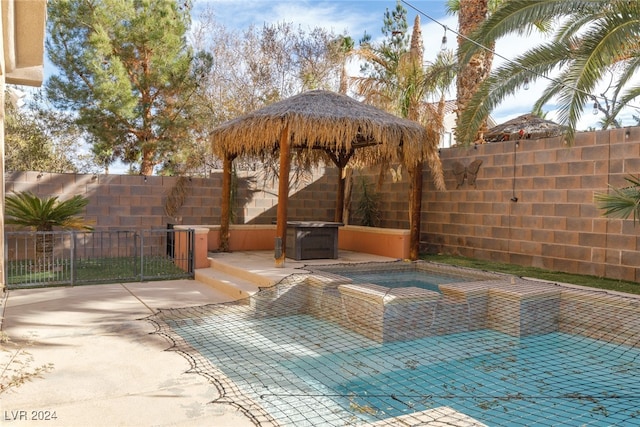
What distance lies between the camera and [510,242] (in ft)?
30.1

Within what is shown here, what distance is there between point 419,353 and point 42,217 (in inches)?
265

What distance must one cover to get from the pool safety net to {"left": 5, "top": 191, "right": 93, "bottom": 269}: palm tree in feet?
12.2

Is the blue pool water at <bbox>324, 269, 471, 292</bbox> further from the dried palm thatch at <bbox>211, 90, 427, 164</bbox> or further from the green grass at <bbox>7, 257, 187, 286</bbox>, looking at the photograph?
the green grass at <bbox>7, 257, 187, 286</bbox>

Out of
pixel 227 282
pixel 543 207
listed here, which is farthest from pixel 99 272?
pixel 543 207

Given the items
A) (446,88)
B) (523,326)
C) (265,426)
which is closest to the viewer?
(265,426)

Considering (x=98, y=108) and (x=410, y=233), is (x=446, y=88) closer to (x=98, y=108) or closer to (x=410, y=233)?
(x=410, y=233)

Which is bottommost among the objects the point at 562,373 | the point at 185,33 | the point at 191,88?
the point at 562,373

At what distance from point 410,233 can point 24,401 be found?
7486 mm

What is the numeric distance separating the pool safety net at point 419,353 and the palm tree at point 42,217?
12.2ft

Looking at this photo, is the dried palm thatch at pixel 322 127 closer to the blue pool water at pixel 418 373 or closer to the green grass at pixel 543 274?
the green grass at pixel 543 274

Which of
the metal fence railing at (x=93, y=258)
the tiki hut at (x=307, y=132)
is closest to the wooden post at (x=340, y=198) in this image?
the tiki hut at (x=307, y=132)

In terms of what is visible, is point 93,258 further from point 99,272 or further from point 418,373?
point 418,373

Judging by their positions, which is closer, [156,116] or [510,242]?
[510,242]

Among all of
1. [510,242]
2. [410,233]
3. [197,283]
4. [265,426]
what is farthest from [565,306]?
[197,283]
